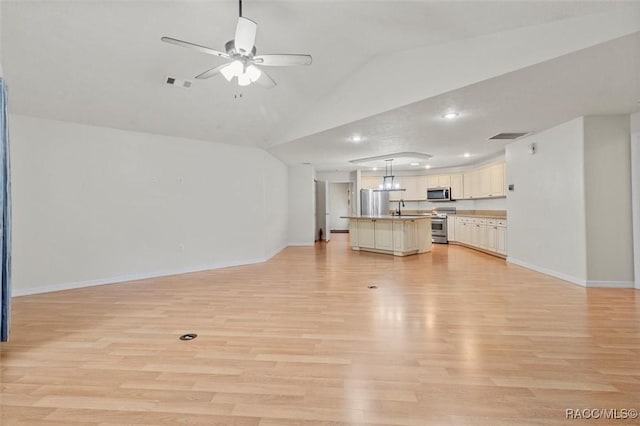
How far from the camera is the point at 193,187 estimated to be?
17.9 ft

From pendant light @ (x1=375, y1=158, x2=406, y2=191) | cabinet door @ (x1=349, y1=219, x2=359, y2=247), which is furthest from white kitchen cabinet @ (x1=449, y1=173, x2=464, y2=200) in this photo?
cabinet door @ (x1=349, y1=219, x2=359, y2=247)

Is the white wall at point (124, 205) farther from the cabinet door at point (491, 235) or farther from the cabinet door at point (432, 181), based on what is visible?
the cabinet door at point (432, 181)

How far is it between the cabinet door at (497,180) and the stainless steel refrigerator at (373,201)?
339 cm

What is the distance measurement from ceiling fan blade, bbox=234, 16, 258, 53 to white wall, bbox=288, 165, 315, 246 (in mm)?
6393

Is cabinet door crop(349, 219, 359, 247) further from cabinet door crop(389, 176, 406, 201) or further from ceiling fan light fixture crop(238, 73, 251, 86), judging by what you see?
ceiling fan light fixture crop(238, 73, 251, 86)

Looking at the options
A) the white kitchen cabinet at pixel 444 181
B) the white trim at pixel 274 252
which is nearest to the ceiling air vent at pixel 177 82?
the white trim at pixel 274 252

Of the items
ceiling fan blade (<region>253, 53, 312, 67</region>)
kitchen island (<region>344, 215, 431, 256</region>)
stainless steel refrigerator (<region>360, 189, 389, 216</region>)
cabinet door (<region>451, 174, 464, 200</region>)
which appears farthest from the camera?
stainless steel refrigerator (<region>360, 189, 389, 216</region>)

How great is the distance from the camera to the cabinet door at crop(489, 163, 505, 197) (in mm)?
A: 6824

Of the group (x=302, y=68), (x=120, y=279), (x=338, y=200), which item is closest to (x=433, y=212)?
(x=338, y=200)

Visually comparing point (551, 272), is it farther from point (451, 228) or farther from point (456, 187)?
point (456, 187)

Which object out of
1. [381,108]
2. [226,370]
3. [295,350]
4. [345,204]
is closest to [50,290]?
[226,370]

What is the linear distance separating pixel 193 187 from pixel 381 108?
3.81m

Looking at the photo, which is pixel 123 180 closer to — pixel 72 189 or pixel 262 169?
pixel 72 189

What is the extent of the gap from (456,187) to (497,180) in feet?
5.84
